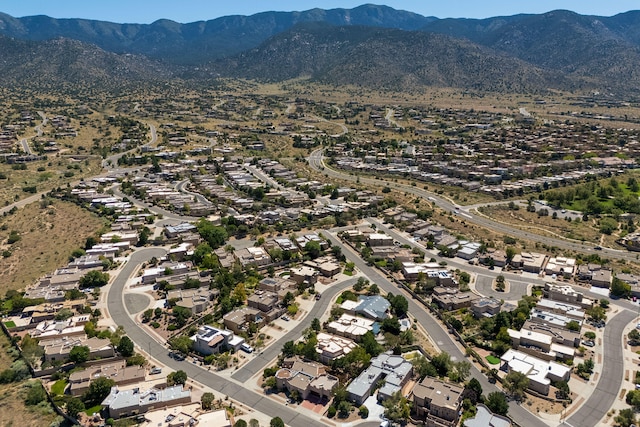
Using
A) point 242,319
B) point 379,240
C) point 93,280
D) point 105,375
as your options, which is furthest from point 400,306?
point 93,280

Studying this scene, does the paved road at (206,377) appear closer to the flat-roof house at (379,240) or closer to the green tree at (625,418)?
the green tree at (625,418)

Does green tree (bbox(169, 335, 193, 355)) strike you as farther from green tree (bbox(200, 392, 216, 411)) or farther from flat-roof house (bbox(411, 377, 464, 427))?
flat-roof house (bbox(411, 377, 464, 427))

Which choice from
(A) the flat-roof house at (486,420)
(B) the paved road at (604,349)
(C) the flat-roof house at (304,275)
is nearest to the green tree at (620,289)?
(B) the paved road at (604,349)

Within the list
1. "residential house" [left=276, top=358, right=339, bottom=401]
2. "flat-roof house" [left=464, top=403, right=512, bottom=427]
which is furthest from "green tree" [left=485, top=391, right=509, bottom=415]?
"residential house" [left=276, top=358, right=339, bottom=401]

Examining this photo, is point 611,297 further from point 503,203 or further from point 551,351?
point 503,203

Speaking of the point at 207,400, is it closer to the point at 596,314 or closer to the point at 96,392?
the point at 96,392
